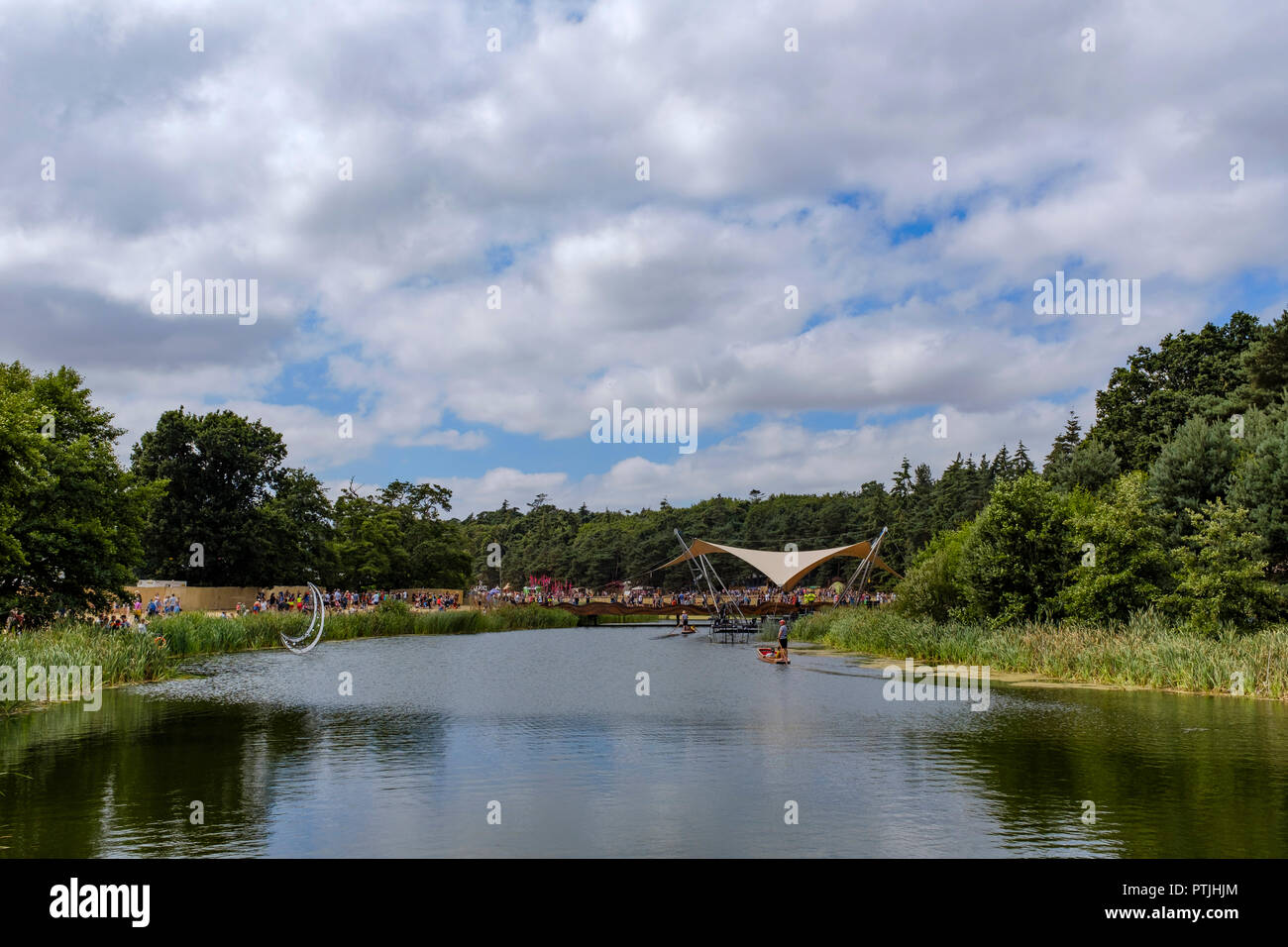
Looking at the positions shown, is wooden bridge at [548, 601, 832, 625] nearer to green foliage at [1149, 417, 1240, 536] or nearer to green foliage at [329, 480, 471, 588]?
green foliage at [329, 480, 471, 588]

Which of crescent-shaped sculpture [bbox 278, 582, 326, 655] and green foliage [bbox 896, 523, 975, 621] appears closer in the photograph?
green foliage [bbox 896, 523, 975, 621]

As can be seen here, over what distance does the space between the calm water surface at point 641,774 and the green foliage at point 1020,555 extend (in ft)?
27.6

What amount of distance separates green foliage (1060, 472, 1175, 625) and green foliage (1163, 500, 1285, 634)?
2.87 metres

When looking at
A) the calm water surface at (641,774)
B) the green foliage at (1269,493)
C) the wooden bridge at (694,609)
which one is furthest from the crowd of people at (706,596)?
the calm water surface at (641,774)

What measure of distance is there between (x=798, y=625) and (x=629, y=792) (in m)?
40.2

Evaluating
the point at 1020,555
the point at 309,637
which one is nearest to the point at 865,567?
the point at 1020,555

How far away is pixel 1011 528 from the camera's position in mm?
33500

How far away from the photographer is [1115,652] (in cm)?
2664

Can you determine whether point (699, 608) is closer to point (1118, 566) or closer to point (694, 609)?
point (694, 609)

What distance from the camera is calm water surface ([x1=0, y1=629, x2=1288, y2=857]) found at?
10.5 m

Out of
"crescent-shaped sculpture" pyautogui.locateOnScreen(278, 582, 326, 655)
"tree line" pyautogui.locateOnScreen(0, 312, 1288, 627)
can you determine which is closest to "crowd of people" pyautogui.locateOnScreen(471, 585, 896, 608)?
"tree line" pyautogui.locateOnScreen(0, 312, 1288, 627)

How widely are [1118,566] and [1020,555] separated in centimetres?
328
